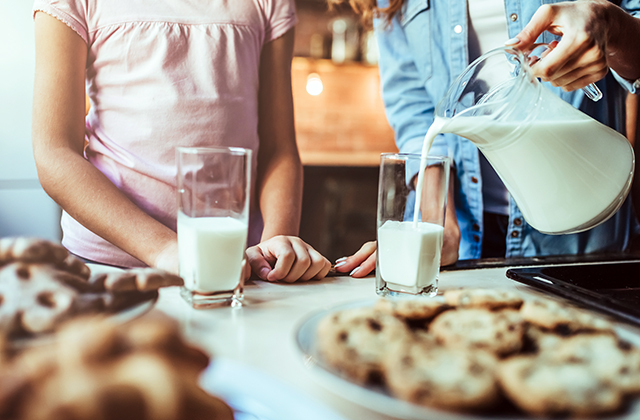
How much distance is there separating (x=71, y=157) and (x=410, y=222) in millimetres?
480

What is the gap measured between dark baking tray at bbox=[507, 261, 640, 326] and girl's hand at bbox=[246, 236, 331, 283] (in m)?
0.24

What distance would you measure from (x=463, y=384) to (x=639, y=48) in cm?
70

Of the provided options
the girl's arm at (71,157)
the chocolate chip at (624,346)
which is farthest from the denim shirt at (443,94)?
the chocolate chip at (624,346)

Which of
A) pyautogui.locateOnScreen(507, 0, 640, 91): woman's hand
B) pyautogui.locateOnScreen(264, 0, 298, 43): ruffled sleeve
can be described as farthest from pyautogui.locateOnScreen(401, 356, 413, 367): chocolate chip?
pyautogui.locateOnScreen(264, 0, 298, 43): ruffled sleeve

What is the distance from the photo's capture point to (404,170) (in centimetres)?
52

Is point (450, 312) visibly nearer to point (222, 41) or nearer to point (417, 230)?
point (417, 230)

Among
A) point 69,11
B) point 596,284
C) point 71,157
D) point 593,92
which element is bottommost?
point 596,284

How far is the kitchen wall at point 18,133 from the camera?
681mm

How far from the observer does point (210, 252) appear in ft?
1.46

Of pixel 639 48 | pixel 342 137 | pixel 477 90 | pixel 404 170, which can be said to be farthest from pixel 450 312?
pixel 342 137

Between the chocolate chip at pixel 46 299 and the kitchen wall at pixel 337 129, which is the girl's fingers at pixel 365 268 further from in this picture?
the kitchen wall at pixel 337 129

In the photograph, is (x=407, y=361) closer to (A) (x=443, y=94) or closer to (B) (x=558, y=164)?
(B) (x=558, y=164)

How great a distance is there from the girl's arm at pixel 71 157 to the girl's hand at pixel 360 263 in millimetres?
233

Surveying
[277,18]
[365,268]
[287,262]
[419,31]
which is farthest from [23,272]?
[419,31]
